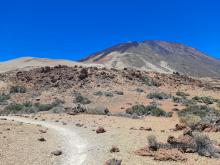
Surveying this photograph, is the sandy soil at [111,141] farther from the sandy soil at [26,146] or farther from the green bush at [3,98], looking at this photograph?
the green bush at [3,98]

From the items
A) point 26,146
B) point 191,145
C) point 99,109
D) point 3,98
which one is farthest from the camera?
point 3,98

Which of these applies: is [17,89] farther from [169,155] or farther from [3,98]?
[169,155]

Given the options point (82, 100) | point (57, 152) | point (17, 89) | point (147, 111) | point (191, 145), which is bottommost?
point (57, 152)

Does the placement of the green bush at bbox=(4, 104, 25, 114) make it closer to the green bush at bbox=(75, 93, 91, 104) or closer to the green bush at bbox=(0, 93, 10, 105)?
the green bush at bbox=(0, 93, 10, 105)

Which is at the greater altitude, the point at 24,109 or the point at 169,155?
the point at 24,109

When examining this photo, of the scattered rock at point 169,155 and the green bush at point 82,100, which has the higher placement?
the green bush at point 82,100

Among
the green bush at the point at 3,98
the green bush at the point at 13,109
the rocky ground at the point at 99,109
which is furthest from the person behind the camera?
the green bush at the point at 3,98

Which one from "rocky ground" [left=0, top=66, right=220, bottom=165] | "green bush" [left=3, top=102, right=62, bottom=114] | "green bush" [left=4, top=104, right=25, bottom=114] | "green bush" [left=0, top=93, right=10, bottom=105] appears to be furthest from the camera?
"green bush" [left=0, top=93, right=10, bottom=105]

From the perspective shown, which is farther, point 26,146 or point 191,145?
point 26,146

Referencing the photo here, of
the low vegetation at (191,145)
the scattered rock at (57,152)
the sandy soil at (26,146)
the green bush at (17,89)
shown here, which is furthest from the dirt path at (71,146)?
the green bush at (17,89)

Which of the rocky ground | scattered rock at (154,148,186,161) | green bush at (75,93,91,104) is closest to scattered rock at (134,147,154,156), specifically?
the rocky ground

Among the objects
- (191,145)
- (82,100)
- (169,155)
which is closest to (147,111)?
(82,100)

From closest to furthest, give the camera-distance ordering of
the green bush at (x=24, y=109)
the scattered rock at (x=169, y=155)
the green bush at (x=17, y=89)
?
the scattered rock at (x=169, y=155) < the green bush at (x=24, y=109) < the green bush at (x=17, y=89)

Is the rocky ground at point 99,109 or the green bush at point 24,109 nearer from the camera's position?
the rocky ground at point 99,109
